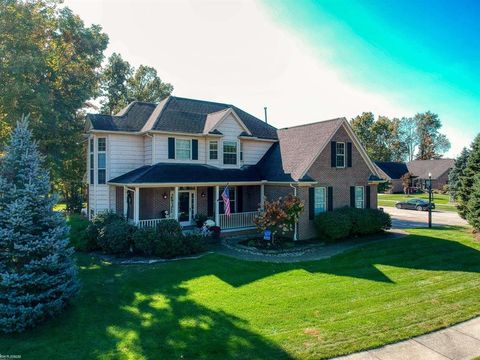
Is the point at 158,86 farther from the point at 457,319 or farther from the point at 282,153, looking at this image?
the point at 457,319

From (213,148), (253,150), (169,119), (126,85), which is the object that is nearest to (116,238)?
(169,119)

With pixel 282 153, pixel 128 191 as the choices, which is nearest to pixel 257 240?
pixel 282 153

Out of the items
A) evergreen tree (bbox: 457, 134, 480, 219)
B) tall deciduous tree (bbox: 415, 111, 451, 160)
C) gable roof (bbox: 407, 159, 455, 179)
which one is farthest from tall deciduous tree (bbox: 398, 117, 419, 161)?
evergreen tree (bbox: 457, 134, 480, 219)

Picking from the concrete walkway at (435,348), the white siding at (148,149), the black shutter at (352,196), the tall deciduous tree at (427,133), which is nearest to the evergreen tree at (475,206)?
the black shutter at (352,196)

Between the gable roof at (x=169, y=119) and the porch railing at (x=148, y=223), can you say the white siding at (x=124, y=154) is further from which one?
the porch railing at (x=148, y=223)

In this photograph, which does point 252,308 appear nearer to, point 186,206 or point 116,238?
point 116,238

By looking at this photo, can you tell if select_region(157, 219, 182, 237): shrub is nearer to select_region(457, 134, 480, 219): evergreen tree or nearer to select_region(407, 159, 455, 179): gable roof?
select_region(457, 134, 480, 219): evergreen tree
